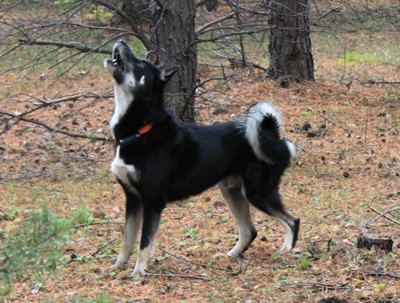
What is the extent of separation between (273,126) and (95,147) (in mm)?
4449

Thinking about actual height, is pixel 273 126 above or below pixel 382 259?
above

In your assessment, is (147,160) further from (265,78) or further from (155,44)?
(265,78)

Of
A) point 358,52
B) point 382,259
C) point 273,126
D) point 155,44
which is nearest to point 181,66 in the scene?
point 155,44

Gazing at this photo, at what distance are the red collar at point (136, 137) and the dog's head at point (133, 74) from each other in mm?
260

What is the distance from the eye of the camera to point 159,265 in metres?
6.45

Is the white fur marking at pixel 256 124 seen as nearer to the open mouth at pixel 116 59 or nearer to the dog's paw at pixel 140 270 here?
the open mouth at pixel 116 59

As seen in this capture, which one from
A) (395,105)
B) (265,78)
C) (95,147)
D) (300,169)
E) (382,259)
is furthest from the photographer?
(265,78)

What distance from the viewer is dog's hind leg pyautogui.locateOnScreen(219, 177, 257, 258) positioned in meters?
6.82

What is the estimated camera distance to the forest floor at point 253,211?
18.6ft

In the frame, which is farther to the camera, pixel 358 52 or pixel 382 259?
pixel 358 52

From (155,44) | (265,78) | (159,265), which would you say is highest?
(155,44)

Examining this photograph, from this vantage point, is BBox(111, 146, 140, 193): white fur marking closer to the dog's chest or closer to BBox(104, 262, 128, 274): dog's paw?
the dog's chest

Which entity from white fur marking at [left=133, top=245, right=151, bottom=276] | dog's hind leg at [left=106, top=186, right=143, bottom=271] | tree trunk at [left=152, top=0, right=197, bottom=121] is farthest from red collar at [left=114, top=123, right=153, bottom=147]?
tree trunk at [left=152, top=0, right=197, bottom=121]

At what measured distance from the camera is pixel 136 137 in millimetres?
6250
